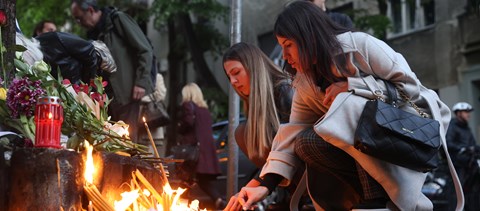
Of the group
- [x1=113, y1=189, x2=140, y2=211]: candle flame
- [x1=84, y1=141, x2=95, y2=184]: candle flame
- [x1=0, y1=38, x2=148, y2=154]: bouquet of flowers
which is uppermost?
[x1=0, y1=38, x2=148, y2=154]: bouquet of flowers

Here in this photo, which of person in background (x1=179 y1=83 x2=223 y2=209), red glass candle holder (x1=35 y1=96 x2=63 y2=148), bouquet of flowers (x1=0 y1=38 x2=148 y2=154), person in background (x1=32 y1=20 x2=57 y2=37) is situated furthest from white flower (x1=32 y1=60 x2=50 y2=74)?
person in background (x1=179 y1=83 x2=223 y2=209)

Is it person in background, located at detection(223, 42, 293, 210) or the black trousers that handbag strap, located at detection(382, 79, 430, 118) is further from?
person in background, located at detection(223, 42, 293, 210)

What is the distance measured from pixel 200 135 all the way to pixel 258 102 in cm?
445

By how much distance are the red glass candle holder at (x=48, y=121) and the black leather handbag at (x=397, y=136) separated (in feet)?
4.17

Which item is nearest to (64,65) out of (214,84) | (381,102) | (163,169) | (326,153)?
(163,169)

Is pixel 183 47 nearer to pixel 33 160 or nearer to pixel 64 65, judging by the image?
pixel 64 65

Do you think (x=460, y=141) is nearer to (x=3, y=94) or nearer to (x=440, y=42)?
(x=440, y=42)

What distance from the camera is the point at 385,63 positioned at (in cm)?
369

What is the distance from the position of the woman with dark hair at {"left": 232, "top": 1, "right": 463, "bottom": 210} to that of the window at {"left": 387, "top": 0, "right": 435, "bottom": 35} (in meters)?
13.7

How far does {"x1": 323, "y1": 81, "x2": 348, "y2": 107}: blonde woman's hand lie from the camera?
3.71 meters

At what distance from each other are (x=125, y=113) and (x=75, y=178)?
126 inches

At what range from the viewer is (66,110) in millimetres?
3586

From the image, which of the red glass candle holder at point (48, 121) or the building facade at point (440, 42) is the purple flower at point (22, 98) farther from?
the building facade at point (440, 42)

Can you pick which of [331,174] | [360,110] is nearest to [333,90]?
[360,110]
